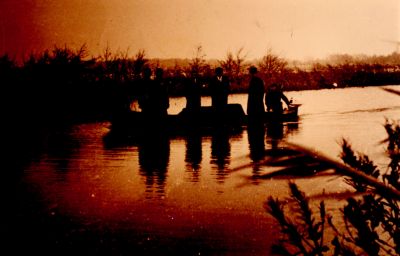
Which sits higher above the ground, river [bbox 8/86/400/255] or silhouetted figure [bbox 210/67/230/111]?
silhouetted figure [bbox 210/67/230/111]

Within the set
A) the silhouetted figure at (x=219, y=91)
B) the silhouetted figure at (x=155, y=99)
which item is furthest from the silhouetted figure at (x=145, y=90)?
the silhouetted figure at (x=219, y=91)

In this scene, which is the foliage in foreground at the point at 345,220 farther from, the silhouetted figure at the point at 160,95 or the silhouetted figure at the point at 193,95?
the silhouetted figure at the point at 193,95

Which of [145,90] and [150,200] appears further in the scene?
[145,90]

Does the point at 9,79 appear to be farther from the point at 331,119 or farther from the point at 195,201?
the point at 195,201

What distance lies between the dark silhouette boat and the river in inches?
99.5

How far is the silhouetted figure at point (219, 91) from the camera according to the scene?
1889cm

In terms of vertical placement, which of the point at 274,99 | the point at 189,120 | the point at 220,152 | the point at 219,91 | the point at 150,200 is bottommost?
the point at 150,200

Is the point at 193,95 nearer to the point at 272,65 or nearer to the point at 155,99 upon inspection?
the point at 155,99

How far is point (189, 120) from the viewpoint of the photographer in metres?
19.4

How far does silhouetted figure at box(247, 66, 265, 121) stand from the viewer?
18.5 m

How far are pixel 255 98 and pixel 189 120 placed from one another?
99.1 inches

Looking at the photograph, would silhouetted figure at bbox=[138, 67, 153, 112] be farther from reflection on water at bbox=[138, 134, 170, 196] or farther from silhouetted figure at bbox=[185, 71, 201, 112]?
silhouetted figure at bbox=[185, 71, 201, 112]

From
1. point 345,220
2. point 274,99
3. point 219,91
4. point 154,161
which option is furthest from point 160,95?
point 345,220

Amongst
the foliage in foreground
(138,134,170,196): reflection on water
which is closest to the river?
(138,134,170,196): reflection on water
